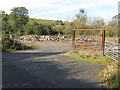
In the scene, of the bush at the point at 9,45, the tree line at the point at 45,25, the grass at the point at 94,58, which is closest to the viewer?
the grass at the point at 94,58

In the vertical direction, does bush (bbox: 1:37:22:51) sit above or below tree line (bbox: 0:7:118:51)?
below

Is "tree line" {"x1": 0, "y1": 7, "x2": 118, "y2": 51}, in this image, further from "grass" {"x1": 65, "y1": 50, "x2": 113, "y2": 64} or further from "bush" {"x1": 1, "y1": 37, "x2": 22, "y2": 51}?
"grass" {"x1": 65, "y1": 50, "x2": 113, "y2": 64}

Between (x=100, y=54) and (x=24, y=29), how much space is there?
22.8 m

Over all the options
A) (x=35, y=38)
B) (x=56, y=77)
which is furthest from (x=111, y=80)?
(x=35, y=38)

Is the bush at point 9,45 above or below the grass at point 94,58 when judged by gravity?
above

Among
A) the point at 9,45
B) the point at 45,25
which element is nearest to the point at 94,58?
the point at 9,45

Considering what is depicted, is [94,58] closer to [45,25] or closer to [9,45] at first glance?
[9,45]

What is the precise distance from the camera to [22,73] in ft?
24.6

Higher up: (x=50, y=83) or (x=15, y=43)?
(x=15, y=43)

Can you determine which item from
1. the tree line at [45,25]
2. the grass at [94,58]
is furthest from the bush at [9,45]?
the tree line at [45,25]

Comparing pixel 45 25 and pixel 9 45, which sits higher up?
pixel 45 25

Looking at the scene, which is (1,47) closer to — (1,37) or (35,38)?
(1,37)

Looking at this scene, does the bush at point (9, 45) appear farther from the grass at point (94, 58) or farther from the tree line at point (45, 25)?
the tree line at point (45, 25)

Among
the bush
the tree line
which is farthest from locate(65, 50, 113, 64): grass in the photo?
the tree line
